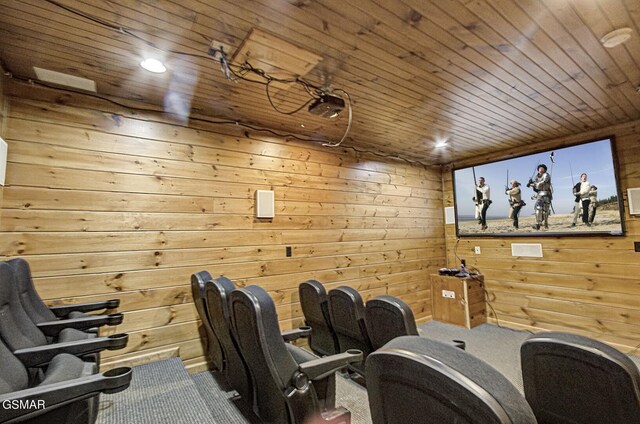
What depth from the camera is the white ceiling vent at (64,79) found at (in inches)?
87.2

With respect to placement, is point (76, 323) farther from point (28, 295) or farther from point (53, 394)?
point (53, 394)

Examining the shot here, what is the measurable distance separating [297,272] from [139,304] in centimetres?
157

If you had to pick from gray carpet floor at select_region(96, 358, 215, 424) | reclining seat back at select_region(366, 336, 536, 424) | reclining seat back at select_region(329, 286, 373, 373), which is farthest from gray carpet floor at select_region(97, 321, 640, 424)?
reclining seat back at select_region(366, 336, 536, 424)

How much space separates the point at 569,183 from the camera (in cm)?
396

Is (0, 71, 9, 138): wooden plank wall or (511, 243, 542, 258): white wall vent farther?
(511, 243, 542, 258): white wall vent

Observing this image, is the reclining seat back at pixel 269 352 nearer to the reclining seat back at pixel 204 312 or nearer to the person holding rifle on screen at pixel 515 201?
the reclining seat back at pixel 204 312

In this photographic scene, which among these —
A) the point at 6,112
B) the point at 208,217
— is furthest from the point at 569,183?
the point at 6,112

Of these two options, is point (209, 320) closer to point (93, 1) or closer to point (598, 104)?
point (93, 1)

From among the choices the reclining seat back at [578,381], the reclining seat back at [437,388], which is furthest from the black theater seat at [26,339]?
the reclining seat back at [578,381]

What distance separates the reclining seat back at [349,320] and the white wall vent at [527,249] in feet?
10.4

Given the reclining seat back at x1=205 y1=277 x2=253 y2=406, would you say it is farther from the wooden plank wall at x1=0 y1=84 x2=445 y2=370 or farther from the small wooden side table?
the small wooden side table

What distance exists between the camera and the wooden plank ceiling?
5.47 ft

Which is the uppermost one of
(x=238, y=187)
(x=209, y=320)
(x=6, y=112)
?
(x=6, y=112)

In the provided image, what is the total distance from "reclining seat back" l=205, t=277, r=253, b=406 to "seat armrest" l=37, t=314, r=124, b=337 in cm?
→ 64
